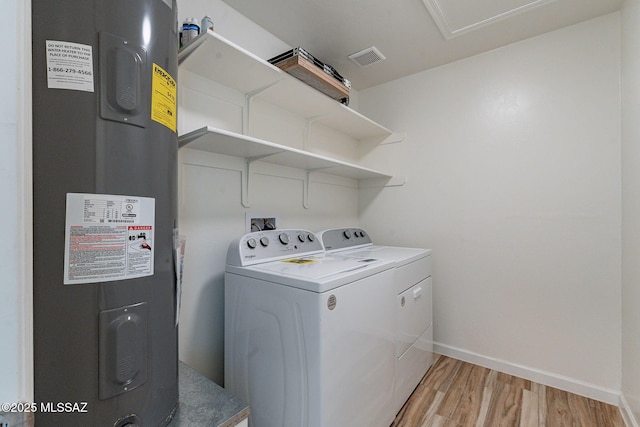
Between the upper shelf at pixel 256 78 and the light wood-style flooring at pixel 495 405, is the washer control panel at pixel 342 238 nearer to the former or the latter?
the upper shelf at pixel 256 78

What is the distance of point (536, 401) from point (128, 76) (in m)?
2.52

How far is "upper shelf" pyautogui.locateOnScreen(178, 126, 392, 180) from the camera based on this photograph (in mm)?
1177

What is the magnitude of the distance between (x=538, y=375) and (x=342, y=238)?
5.32 ft

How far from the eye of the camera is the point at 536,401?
166 cm

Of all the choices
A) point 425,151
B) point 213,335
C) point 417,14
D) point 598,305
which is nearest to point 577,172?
point 598,305

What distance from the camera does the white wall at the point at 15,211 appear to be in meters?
0.45

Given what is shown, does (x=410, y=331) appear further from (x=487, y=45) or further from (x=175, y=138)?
(x=487, y=45)

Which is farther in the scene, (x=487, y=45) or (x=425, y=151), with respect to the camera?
(x=425, y=151)

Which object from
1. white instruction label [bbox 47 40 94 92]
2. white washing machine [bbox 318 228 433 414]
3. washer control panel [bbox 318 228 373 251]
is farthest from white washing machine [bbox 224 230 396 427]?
white instruction label [bbox 47 40 94 92]

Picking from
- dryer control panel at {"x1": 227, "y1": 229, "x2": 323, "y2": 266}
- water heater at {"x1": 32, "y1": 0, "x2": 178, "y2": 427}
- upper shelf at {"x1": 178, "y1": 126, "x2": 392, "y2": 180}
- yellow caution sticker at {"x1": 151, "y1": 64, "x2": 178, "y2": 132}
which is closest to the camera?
water heater at {"x1": 32, "y1": 0, "x2": 178, "y2": 427}

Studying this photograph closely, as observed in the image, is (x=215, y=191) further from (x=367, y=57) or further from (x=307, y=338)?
(x=367, y=57)

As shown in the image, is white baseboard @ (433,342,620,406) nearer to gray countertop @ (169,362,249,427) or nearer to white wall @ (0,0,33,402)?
gray countertop @ (169,362,249,427)

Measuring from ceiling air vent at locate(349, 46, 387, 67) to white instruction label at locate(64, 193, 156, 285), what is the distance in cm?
193

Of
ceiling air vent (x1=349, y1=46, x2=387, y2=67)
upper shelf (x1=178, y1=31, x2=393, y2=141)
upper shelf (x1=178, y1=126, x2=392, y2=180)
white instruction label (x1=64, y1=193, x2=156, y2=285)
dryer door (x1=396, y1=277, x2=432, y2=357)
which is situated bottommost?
dryer door (x1=396, y1=277, x2=432, y2=357)
